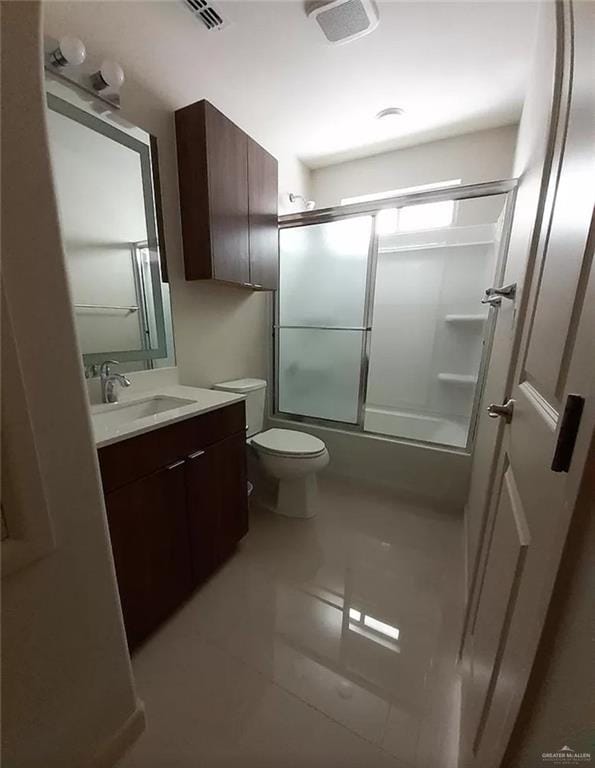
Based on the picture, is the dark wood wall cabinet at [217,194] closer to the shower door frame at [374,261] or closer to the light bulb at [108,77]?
the light bulb at [108,77]

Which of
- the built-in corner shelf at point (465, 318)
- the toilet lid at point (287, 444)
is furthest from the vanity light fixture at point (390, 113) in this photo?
the toilet lid at point (287, 444)

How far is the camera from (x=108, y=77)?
119cm

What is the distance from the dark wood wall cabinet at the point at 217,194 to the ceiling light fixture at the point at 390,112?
83 centimetres

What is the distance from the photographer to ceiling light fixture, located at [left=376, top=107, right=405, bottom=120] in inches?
76.3

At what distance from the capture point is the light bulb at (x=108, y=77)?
1.17 meters

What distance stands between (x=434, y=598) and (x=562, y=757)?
116cm

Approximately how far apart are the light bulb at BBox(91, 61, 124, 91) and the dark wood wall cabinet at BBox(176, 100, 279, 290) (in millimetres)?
338

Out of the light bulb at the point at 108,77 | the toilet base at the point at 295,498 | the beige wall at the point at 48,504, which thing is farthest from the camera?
the toilet base at the point at 295,498

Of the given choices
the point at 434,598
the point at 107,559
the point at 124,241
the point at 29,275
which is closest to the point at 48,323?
the point at 29,275

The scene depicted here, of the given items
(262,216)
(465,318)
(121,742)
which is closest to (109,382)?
(121,742)

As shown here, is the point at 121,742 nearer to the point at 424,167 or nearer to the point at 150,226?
the point at 150,226

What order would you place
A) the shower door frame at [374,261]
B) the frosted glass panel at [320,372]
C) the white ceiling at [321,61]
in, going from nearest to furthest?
the white ceiling at [321,61] < the shower door frame at [374,261] < the frosted glass panel at [320,372]

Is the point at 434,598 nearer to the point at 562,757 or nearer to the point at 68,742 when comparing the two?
the point at 562,757

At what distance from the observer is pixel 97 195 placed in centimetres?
129
